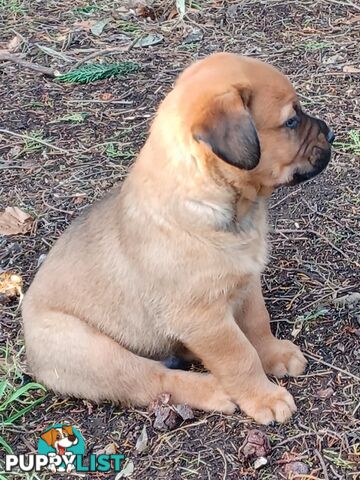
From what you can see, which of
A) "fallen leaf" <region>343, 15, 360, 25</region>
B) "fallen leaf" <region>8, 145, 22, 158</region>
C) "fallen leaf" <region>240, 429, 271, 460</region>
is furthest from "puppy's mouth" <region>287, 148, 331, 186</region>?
"fallen leaf" <region>343, 15, 360, 25</region>

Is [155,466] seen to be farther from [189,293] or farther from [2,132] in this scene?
[2,132]

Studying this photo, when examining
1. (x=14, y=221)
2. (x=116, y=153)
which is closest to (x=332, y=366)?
(x=14, y=221)

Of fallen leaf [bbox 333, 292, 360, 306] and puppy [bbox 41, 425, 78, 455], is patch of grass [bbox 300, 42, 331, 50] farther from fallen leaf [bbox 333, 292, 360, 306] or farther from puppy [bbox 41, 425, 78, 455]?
puppy [bbox 41, 425, 78, 455]

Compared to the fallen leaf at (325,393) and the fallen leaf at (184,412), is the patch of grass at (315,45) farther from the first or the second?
the fallen leaf at (184,412)

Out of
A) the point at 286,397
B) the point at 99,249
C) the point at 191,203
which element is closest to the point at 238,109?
the point at 191,203

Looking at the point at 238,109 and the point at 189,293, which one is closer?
the point at 238,109

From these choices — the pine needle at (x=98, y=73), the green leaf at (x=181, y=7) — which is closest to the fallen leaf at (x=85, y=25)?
the green leaf at (x=181, y=7)

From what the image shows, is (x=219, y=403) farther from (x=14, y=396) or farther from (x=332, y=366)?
(x=14, y=396)
